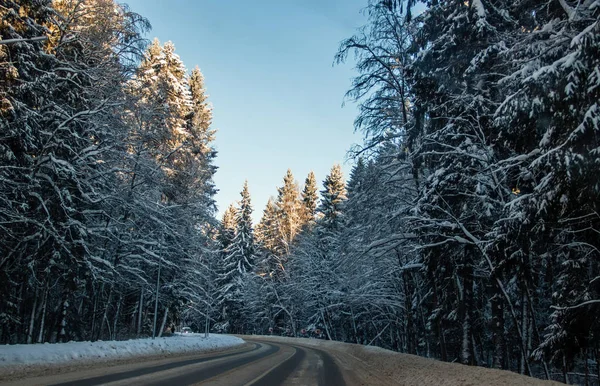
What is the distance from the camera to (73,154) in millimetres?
13281

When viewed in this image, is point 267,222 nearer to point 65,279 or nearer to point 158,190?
point 158,190

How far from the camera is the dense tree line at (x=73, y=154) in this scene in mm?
10742

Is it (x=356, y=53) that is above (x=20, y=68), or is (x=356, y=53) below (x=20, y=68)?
above

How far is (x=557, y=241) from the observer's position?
9.16 m

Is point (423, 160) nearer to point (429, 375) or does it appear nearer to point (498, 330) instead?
point (498, 330)

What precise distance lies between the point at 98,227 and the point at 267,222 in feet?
140

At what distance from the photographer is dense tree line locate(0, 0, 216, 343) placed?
423 inches

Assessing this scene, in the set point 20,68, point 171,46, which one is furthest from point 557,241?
point 171,46

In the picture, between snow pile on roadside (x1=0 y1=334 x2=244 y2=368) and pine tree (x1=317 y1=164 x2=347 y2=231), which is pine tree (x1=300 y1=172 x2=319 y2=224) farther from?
snow pile on roadside (x1=0 y1=334 x2=244 y2=368)

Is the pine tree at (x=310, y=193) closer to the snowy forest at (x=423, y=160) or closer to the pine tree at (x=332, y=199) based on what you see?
the pine tree at (x=332, y=199)

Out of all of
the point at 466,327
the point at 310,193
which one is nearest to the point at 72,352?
the point at 466,327

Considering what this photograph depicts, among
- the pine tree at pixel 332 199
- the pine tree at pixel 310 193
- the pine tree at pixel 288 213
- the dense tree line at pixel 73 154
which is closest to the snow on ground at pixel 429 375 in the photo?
the dense tree line at pixel 73 154

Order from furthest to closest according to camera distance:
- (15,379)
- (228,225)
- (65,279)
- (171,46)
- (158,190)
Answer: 1. (228,225)
2. (171,46)
3. (158,190)
4. (65,279)
5. (15,379)

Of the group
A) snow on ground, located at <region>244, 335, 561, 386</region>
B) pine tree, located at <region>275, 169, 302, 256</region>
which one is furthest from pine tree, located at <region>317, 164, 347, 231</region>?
snow on ground, located at <region>244, 335, 561, 386</region>
